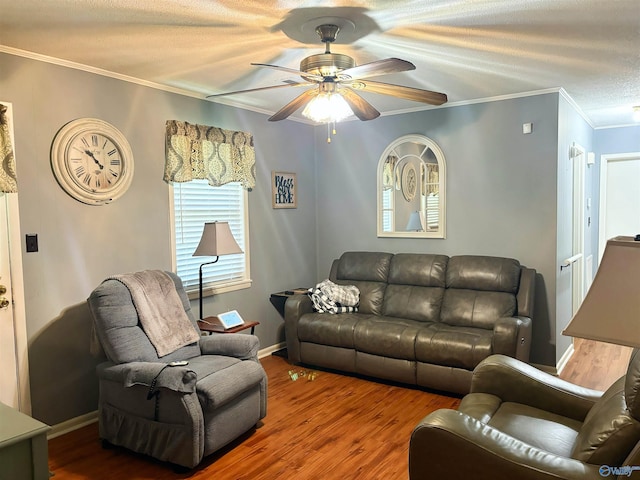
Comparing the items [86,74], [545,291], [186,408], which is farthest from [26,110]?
[545,291]

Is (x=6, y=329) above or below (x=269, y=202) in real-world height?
below

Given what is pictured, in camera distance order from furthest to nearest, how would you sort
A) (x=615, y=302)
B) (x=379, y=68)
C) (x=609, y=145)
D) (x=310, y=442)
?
(x=609, y=145), (x=310, y=442), (x=379, y=68), (x=615, y=302)

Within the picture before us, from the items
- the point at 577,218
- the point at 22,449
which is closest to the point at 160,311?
the point at 22,449

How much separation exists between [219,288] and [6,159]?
2.00 m

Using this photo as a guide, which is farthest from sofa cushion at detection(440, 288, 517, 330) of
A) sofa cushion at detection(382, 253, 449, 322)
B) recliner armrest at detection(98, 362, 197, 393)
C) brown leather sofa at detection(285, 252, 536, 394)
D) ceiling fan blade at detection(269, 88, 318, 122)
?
recliner armrest at detection(98, 362, 197, 393)

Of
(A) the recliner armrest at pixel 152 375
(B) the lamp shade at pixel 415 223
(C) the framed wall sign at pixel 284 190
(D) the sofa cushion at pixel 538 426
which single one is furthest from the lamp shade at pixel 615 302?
(C) the framed wall sign at pixel 284 190

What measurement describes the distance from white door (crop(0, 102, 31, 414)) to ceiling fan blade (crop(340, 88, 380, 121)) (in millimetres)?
2062

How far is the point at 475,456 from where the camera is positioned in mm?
1803

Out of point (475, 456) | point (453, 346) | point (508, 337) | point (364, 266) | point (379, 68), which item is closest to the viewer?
point (475, 456)

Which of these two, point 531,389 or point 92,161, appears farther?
point 92,161

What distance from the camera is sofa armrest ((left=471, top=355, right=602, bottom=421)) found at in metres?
2.35

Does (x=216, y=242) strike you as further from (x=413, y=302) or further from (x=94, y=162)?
(x=413, y=302)

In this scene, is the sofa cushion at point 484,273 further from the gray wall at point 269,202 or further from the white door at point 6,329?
the white door at point 6,329

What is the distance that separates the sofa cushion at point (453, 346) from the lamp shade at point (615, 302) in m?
2.30
